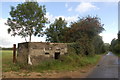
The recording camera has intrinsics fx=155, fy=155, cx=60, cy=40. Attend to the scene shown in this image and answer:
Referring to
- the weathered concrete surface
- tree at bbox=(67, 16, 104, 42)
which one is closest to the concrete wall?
the weathered concrete surface

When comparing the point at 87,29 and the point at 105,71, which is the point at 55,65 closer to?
the point at 105,71

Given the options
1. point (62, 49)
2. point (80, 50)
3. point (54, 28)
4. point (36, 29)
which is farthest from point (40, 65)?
point (54, 28)

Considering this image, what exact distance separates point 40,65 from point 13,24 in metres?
18.8

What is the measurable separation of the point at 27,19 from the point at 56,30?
391 inches

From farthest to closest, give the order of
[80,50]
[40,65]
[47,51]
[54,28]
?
1. [54,28]
2. [80,50]
3. [47,51]
4. [40,65]

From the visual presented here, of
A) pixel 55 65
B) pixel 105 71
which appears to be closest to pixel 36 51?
pixel 55 65

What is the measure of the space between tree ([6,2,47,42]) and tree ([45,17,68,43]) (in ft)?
20.2

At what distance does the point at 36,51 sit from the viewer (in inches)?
454

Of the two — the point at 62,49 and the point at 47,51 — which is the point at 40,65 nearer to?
the point at 47,51

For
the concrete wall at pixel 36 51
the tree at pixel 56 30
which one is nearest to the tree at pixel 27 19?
the tree at pixel 56 30

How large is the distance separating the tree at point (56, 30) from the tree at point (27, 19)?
6144 mm

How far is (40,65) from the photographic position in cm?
1106

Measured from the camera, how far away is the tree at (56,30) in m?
34.2

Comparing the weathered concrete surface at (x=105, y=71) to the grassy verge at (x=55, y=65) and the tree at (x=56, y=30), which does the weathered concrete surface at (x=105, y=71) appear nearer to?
the grassy verge at (x=55, y=65)
